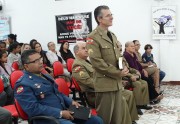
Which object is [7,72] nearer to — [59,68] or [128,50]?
[59,68]

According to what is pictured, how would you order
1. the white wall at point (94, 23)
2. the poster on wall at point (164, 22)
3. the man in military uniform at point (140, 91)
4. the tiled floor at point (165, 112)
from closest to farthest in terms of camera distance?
the tiled floor at point (165, 112)
the man in military uniform at point (140, 91)
the poster on wall at point (164, 22)
the white wall at point (94, 23)

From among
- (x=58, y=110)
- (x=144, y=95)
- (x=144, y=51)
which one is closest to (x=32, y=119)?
(x=58, y=110)

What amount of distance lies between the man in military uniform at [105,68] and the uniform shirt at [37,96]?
0.48 meters

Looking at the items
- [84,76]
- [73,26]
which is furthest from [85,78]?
[73,26]

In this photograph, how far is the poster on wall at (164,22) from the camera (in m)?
6.15

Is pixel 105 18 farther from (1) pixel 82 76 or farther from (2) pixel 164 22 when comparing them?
(2) pixel 164 22

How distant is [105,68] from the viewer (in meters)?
2.67

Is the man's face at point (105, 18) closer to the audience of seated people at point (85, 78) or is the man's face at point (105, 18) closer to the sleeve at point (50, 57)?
the audience of seated people at point (85, 78)

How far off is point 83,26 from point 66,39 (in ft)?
2.06

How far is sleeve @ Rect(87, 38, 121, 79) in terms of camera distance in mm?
2676

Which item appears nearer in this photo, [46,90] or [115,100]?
[46,90]

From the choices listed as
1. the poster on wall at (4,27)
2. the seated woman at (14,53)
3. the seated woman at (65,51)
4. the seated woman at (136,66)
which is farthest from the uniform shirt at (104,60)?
the poster on wall at (4,27)

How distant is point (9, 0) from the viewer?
7.75 meters

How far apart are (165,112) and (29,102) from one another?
2693 millimetres
